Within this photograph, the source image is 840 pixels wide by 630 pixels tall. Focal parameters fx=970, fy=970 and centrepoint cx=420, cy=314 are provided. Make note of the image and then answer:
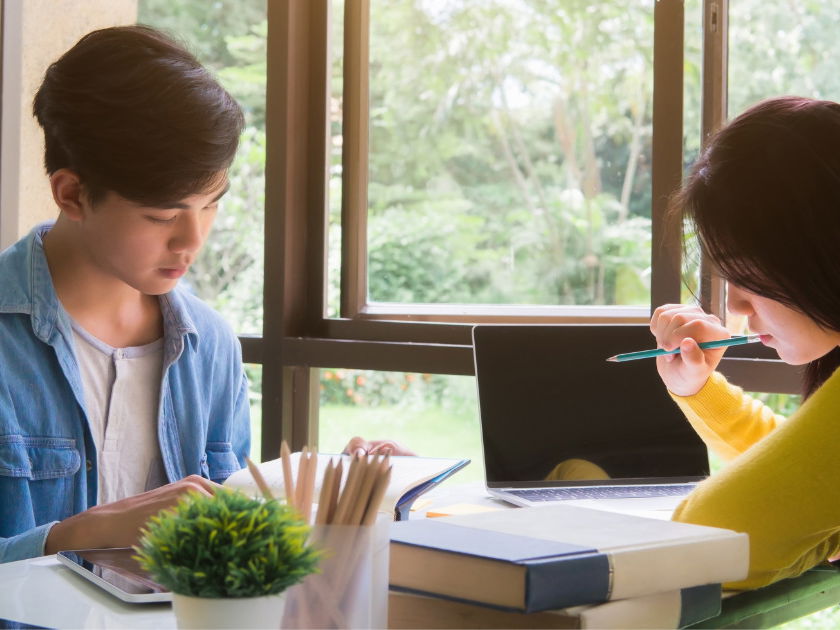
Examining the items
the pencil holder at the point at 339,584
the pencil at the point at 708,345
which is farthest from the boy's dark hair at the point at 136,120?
the pencil holder at the point at 339,584

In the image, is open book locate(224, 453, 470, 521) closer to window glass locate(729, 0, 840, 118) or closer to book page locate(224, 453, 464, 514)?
book page locate(224, 453, 464, 514)

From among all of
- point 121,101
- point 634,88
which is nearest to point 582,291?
point 634,88

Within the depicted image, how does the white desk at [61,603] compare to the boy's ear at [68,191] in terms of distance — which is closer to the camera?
the white desk at [61,603]

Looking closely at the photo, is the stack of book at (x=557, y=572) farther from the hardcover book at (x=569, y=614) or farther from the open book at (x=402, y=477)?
the open book at (x=402, y=477)

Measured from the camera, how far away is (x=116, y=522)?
112 cm

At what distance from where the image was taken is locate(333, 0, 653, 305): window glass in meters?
2.04

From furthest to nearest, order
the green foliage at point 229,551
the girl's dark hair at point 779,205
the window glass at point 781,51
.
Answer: the window glass at point 781,51 → the girl's dark hair at point 779,205 → the green foliage at point 229,551

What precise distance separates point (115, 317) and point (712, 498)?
37.9 inches

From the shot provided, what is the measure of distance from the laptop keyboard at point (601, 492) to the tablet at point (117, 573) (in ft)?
1.93

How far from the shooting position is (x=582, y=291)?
82.8 inches

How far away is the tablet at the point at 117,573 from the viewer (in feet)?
2.99

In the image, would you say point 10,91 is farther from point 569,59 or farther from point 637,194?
point 637,194

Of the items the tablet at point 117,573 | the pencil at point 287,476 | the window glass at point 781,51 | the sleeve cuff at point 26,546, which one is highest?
the window glass at point 781,51

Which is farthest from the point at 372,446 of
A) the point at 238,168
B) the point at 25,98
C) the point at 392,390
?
the point at 25,98
